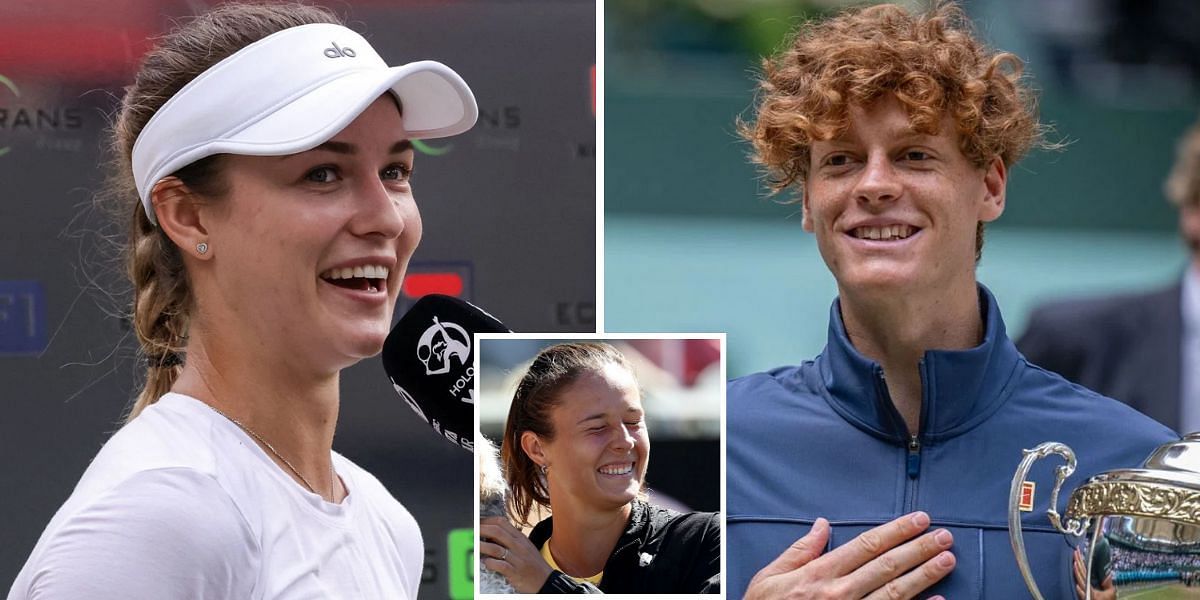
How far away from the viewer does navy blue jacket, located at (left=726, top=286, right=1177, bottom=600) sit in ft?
5.86

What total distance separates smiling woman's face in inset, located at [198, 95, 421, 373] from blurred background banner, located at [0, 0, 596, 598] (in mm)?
674

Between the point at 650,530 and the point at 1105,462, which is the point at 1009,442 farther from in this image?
the point at 650,530

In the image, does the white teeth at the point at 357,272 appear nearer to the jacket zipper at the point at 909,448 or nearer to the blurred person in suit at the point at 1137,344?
the jacket zipper at the point at 909,448

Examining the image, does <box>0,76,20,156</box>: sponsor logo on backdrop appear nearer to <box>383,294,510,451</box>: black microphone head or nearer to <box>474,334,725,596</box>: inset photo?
<box>383,294,510,451</box>: black microphone head

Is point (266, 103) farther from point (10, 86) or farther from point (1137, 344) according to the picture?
point (1137, 344)

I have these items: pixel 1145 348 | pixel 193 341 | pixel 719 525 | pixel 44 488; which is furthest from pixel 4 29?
pixel 1145 348

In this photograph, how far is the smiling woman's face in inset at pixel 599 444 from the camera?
6.07 feet

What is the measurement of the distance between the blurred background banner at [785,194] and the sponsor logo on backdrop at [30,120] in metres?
0.97

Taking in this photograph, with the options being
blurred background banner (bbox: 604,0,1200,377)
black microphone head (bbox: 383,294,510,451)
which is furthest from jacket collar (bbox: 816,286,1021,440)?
blurred background banner (bbox: 604,0,1200,377)

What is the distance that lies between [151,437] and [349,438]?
2.84 feet

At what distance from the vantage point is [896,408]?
6.11 ft

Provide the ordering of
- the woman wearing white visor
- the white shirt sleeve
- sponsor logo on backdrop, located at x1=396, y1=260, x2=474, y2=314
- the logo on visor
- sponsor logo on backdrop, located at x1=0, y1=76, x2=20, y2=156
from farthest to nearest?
sponsor logo on backdrop, located at x1=396, y1=260, x2=474, y2=314, sponsor logo on backdrop, located at x1=0, y1=76, x2=20, y2=156, the logo on visor, the woman wearing white visor, the white shirt sleeve

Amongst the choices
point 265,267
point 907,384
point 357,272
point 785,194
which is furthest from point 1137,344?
point 265,267

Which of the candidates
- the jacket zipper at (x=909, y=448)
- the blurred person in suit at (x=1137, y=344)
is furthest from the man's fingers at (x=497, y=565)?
Answer: the blurred person in suit at (x=1137, y=344)
